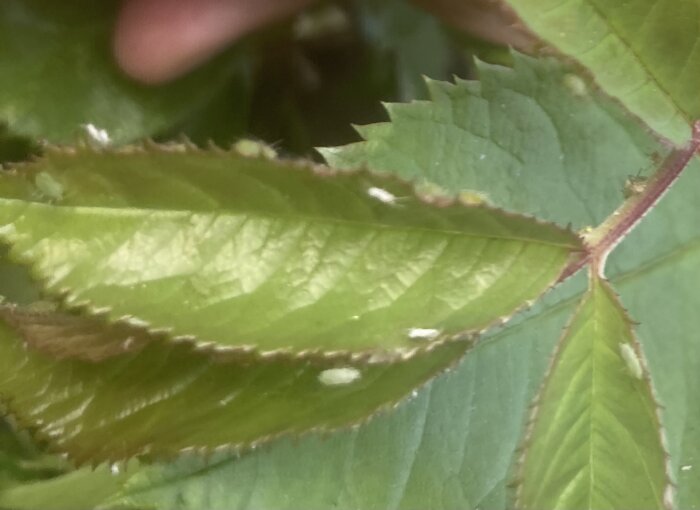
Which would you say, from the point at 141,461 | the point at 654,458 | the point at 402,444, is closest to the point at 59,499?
the point at 141,461

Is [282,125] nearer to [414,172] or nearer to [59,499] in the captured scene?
[414,172]

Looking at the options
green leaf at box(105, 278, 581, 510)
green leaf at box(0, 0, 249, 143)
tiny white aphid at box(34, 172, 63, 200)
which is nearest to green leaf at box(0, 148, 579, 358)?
tiny white aphid at box(34, 172, 63, 200)

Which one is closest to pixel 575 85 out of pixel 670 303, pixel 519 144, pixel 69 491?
pixel 519 144

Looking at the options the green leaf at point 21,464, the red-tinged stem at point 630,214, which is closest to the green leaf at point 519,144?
the red-tinged stem at point 630,214

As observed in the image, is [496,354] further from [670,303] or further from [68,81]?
[68,81]

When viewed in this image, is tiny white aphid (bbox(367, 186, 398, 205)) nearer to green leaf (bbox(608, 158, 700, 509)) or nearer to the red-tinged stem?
the red-tinged stem

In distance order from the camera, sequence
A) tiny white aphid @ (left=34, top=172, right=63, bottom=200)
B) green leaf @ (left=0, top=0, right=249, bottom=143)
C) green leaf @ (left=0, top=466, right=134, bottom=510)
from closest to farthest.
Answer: tiny white aphid @ (left=34, top=172, right=63, bottom=200), green leaf @ (left=0, top=466, right=134, bottom=510), green leaf @ (left=0, top=0, right=249, bottom=143)

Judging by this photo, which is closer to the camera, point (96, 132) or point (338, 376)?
point (338, 376)
